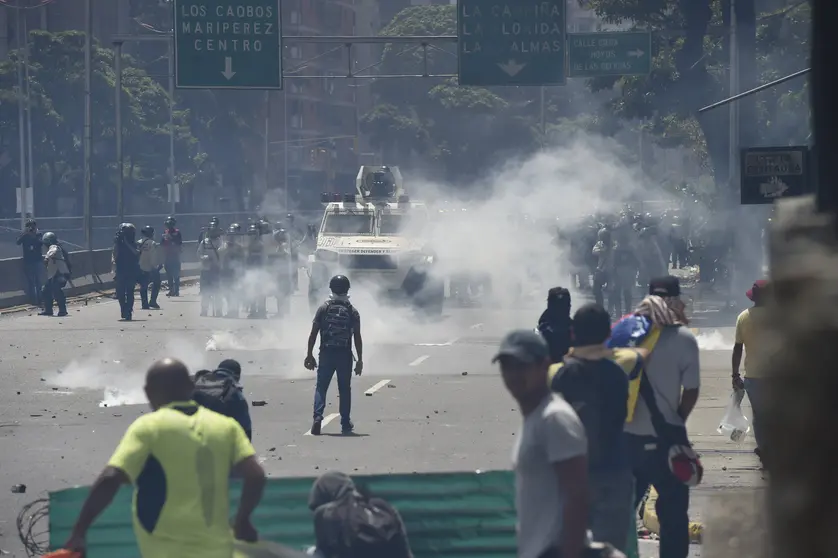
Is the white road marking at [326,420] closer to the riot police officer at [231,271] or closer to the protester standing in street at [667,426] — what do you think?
the protester standing in street at [667,426]

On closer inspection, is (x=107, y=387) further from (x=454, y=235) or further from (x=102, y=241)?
(x=102, y=241)

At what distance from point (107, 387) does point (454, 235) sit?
1449 cm

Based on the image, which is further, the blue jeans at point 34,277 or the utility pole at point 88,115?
the utility pole at point 88,115

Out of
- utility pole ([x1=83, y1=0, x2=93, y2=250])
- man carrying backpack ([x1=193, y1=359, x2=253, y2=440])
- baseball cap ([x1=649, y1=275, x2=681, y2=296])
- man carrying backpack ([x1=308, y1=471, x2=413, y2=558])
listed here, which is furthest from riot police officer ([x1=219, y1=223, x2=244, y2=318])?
man carrying backpack ([x1=308, y1=471, x2=413, y2=558])

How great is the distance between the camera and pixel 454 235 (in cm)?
3120

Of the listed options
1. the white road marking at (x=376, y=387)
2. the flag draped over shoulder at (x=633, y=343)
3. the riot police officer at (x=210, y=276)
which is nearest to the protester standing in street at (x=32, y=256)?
the riot police officer at (x=210, y=276)

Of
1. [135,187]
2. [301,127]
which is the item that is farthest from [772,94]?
[301,127]

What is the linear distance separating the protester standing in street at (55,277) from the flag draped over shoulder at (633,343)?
22.7 m

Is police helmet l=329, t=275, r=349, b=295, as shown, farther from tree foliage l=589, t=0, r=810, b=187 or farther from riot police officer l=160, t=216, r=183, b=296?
riot police officer l=160, t=216, r=183, b=296

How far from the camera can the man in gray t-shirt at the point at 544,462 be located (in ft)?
15.7

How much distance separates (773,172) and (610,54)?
1851 centimetres

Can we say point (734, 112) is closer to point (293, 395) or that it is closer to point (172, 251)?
point (172, 251)

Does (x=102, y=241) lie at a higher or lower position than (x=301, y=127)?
lower

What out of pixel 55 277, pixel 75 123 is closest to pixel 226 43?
pixel 55 277
